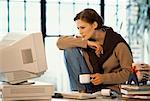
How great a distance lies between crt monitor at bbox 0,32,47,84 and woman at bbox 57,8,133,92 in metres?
0.97

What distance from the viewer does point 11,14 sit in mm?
5441

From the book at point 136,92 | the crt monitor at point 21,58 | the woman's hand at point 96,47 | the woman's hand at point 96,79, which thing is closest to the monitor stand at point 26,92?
the crt monitor at point 21,58

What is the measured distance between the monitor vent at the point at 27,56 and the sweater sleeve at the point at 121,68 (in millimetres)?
1092

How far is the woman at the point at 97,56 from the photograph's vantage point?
336cm

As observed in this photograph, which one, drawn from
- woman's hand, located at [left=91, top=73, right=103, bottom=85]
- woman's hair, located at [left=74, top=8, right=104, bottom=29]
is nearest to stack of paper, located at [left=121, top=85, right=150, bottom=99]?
woman's hand, located at [left=91, top=73, right=103, bottom=85]

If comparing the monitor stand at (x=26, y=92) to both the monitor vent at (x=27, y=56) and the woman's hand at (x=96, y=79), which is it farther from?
the woman's hand at (x=96, y=79)

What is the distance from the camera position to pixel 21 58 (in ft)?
7.66

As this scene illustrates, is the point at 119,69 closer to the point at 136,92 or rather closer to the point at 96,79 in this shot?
the point at 96,79

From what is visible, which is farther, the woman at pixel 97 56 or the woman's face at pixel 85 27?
the woman's face at pixel 85 27

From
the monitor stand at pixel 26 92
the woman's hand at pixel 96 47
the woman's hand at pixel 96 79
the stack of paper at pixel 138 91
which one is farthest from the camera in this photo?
the woman's hand at pixel 96 47

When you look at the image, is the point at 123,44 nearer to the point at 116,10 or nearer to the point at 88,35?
the point at 88,35

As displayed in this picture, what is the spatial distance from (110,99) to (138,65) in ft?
1.01

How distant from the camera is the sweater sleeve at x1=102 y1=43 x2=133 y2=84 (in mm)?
3340

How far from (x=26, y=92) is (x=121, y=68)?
131 centimetres
